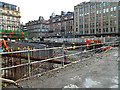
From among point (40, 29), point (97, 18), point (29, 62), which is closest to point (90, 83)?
point (29, 62)

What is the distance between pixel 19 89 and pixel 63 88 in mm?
1701

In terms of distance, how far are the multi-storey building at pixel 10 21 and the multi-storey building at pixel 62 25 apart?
983 inches

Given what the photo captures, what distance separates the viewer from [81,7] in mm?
65000

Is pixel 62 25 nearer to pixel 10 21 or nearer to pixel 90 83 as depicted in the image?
pixel 10 21

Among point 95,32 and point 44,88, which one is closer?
point 44,88

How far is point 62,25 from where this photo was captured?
79250 mm

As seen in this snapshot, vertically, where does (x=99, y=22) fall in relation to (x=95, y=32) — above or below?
above

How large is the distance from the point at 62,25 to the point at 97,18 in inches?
1117

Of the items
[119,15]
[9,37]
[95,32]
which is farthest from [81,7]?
[9,37]

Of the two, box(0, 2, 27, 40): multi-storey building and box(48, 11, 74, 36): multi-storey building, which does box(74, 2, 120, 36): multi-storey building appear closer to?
box(48, 11, 74, 36): multi-storey building

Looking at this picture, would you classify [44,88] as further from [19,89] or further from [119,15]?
[119,15]

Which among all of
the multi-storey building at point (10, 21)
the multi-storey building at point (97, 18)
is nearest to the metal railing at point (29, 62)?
the multi-storey building at point (97, 18)

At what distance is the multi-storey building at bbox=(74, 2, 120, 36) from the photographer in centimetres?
5242

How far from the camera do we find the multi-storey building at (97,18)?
52.4 metres
